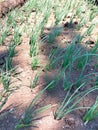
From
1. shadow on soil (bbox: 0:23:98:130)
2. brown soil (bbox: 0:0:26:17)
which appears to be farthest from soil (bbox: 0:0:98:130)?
brown soil (bbox: 0:0:26:17)

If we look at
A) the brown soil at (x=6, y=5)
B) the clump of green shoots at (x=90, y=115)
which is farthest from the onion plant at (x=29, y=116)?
the brown soil at (x=6, y=5)

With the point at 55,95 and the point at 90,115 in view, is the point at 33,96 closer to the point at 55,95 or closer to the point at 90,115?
the point at 55,95

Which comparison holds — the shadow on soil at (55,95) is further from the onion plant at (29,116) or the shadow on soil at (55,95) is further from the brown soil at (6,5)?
the brown soil at (6,5)

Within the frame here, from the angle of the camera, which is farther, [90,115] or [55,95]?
[55,95]

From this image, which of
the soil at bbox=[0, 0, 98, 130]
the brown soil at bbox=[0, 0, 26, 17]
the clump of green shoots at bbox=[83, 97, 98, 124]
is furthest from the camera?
the brown soil at bbox=[0, 0, 26, 17]

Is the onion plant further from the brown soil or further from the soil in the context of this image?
the brown soil

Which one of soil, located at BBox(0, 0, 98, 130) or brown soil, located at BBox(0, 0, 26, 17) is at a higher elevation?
brown soil, located at BBox(0, 0, 26, 17)

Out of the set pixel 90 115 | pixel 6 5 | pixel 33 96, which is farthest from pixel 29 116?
pixel 6 5

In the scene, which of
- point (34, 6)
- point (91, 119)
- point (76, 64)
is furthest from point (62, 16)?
point (91, 119)

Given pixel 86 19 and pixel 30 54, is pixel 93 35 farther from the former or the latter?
pixel 30 54

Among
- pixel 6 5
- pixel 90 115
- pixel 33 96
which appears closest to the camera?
pixel 90 115

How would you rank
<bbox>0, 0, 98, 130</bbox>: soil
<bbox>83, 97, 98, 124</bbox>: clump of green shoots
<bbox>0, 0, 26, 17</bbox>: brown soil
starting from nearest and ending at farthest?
<bbox>83, 97, 98, 124</bbox>: clump of green shoots, <bbox>0, 0, 98, 130</bbox>: soil, <bbox>0, 0, 26, 17</bbox>: brown soil

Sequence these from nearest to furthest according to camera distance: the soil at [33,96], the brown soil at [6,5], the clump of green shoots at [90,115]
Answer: the clump of green shoots at [90,115] < the soil at [33,96] < the brown soil at [6,5]

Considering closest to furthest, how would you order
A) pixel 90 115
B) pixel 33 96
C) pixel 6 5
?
1. pixel 90 115
2. pixel 33 96
3. pixel 6 5
